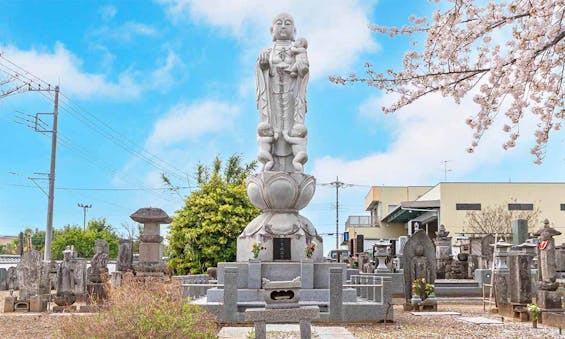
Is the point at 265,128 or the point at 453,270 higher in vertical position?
the point at 265,128

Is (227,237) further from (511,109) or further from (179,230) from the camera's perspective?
(511,109)

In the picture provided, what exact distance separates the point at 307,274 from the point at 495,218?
33.9 m

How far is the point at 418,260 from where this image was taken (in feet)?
54.3

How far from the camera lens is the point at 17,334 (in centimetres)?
1124

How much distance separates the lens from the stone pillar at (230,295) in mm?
12055

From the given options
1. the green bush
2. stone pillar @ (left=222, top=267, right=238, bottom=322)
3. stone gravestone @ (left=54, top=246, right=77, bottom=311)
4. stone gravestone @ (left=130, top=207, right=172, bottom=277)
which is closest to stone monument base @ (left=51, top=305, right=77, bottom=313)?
stone gravestone @ (left=54, top=246, right=77, bottom=311)

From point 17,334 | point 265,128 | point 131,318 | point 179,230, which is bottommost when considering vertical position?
point 17,334

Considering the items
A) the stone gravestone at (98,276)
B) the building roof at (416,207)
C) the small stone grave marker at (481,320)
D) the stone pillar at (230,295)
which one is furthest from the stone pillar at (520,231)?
the building roof at (416,207)

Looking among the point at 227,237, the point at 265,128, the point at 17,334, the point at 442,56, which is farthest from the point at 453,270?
the point at 442,56

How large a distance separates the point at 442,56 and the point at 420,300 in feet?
33.2

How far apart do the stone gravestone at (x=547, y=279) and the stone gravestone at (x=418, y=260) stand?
3061 millimetres

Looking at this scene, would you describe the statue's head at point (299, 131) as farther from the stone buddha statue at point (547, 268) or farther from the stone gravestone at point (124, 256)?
the stone gravestone at point (124, 256)

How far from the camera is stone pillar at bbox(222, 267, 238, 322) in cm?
1205

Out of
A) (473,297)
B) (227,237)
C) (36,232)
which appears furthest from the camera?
(36,232)
